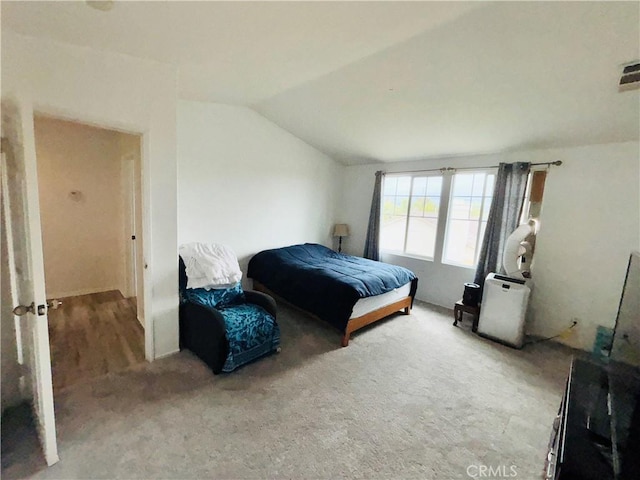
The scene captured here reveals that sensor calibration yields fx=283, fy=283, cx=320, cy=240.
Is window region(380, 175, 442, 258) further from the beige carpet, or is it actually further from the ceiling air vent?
the ceiling air vent

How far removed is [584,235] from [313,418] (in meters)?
3.30

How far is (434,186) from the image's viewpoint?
416 cm

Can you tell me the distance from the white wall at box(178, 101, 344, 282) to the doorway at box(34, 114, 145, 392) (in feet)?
1.77

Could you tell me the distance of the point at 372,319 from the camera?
3.16 m

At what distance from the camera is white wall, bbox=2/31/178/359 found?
1.72 m

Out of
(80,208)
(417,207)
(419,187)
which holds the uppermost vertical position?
(419,187)

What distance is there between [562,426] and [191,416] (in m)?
2.04

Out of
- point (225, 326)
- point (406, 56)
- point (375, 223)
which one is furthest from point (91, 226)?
point (406, 56)

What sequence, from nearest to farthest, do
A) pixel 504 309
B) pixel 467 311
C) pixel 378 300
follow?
1. pixel 504 309
2. pixel 378 300
3. pixel 467 311

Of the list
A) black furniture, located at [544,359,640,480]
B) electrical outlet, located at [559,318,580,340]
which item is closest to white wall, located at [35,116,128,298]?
black furniture, located at [544,359,640,480]

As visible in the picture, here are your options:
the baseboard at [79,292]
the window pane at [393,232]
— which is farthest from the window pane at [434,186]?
the baseboard at [79,292]

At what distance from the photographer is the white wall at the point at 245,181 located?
3.32 metres

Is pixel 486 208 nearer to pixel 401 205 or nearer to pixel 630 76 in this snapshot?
pixel 401 205

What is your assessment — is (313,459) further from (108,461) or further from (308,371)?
(108,461)
